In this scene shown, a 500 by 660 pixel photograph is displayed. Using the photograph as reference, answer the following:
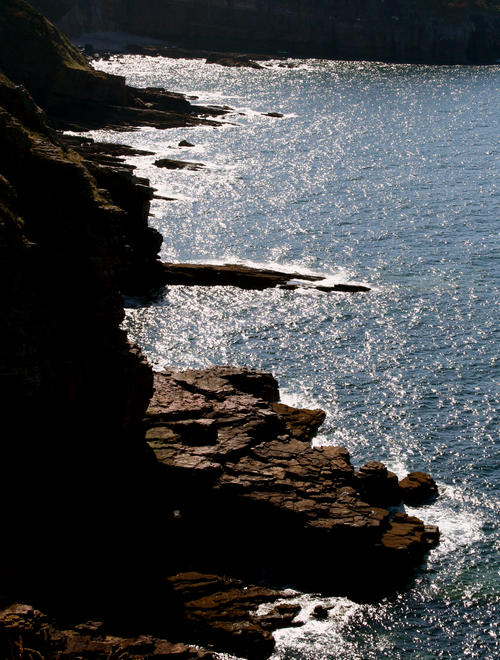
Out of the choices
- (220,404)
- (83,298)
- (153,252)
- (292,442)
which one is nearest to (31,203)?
(83,298)

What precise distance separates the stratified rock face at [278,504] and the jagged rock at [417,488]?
57 centimetres

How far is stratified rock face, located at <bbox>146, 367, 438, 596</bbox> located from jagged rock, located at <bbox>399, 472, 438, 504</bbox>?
1.87 feet

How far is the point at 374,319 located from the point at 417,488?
2530 cm

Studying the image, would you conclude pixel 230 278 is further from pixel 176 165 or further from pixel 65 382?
pixel 176 165

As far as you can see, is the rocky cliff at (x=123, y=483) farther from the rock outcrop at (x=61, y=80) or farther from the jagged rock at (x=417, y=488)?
the rock outcrop at (x=61, y=80)

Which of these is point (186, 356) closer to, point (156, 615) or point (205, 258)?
point (205, 258)

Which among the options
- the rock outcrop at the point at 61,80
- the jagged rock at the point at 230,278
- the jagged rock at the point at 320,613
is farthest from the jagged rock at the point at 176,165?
the jagged rock at the point at 320,613

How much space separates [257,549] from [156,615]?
21.7 feet

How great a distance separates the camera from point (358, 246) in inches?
3497

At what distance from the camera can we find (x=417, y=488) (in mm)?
46281

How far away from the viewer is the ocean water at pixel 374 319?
129 feet

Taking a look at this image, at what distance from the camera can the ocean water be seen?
1554 inches

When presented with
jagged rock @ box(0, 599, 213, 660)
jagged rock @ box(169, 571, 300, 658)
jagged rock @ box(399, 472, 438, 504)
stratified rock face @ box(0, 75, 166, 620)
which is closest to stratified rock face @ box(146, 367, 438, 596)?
jagged rock @ box(399, 472, 438, 504)

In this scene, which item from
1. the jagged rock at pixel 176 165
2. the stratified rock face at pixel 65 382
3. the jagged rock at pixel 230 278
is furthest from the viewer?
the jagged rock at pixel 176 165
